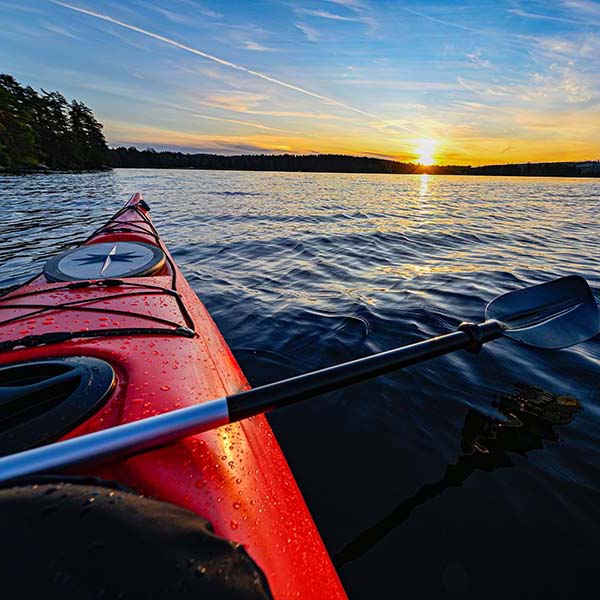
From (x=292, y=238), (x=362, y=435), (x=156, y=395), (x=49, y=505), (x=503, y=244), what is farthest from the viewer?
(x=292, y=238)

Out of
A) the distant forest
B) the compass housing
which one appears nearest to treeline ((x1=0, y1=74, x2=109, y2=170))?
the distant forest

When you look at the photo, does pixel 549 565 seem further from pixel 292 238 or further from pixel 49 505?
pixel 292 238

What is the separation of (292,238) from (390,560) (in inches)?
310

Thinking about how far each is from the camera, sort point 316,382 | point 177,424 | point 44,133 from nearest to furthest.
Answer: point 177,424 → point 316,382 → point 44,133

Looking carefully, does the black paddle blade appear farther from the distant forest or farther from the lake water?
the distant forest

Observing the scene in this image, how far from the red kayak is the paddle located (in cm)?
9

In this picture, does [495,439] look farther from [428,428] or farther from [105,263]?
[105,263]

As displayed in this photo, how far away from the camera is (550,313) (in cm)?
343

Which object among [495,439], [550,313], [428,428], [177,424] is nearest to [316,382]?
[177,424]

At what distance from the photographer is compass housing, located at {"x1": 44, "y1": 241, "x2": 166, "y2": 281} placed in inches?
123

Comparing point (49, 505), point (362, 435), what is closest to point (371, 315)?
point (362, 435)

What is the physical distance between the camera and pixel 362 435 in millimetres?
2395

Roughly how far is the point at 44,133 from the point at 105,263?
6587 centimetres

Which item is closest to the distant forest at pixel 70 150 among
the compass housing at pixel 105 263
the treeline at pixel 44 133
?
the treeline at pixel 44 133
